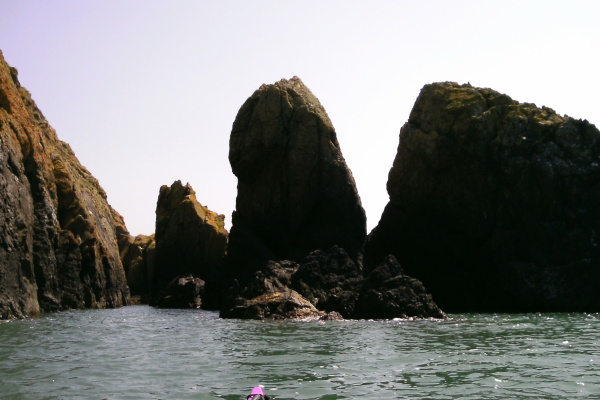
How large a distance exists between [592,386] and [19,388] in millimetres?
11681

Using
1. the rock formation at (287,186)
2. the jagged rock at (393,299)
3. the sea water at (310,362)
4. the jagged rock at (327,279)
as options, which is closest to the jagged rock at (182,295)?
the rock formation at (287,186)

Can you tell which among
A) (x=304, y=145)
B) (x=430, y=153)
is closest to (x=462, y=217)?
(x=430, y=153)

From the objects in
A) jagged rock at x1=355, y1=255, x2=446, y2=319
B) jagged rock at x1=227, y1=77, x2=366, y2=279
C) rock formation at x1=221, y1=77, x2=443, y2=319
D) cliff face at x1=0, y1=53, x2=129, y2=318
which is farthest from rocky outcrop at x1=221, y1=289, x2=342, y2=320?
jagged rock at x1=227, y1=77, x2=366, y2=279

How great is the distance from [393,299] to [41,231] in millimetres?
22448

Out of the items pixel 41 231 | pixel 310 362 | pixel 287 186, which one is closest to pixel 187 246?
pixel 287 186

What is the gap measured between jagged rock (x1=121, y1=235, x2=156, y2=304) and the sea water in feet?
186

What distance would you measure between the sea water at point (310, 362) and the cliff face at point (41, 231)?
833 cm

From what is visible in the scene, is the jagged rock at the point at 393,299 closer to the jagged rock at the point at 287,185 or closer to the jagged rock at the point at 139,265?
the jagged rock at the point at 287,185

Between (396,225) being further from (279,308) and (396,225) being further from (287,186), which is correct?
(279,308)

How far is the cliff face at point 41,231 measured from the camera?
37.1 meters

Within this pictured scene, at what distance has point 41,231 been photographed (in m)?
43.3

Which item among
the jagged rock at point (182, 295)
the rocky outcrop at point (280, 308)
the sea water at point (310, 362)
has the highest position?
the jagged rock at point (182, 295)

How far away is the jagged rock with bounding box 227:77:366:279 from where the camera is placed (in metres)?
56.4

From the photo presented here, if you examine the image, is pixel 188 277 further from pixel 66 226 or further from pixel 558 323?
pixel 558 323
